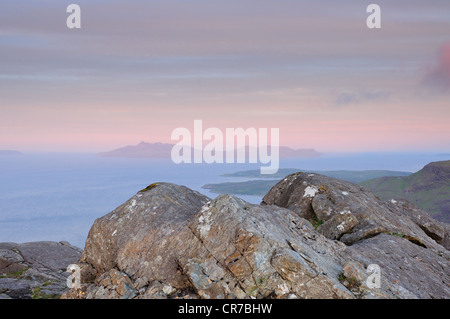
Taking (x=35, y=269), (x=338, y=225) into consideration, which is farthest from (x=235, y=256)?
(x=35, y=269)

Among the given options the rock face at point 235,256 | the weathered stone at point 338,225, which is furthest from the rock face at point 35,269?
the weathered stone at point 338,225

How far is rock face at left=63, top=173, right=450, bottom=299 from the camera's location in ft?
44.2

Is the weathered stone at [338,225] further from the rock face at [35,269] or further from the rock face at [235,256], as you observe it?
the rock face at [35,269]

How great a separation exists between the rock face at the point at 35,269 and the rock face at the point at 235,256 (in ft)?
24.1

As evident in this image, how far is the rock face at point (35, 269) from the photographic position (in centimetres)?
2262

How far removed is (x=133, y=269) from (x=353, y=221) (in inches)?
525

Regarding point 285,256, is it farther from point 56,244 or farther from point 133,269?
point 56,244

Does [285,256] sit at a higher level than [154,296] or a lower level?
higher

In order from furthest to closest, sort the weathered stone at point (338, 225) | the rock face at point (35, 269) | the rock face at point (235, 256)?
the rock face at point (35, 269), the weathered stone at point (338, 225), the rock face at point (235, 256)

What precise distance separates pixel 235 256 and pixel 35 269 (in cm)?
2119

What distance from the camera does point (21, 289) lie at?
23250 millimetres

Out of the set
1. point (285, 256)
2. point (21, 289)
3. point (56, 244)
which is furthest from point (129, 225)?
point (56, 244)

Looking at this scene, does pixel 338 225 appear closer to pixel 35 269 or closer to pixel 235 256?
pixel 235 256
